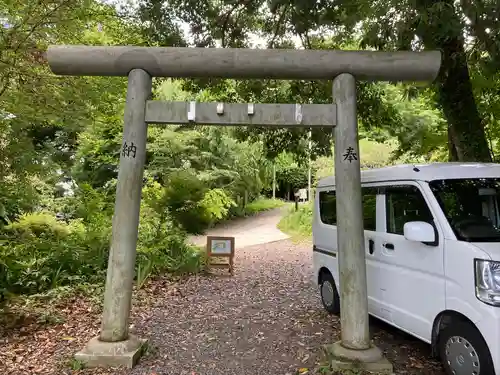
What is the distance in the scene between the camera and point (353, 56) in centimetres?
448

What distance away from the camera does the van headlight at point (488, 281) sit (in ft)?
10.5

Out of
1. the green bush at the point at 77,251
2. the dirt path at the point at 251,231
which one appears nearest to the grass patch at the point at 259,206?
the dirt path at the point at 251,231

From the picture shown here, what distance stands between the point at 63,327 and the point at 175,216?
9456mm

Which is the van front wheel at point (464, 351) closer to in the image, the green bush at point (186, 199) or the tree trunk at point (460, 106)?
the tree trunk at point (460, 106)

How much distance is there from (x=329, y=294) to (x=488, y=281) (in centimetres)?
308

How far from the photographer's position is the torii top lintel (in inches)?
176

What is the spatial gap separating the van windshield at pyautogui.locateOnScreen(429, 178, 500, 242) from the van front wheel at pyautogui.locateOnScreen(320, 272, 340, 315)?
8.07ft

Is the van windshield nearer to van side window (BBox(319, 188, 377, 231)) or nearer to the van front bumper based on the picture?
the van front bumper

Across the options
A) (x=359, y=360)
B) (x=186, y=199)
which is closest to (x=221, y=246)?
(x=359, y=360)

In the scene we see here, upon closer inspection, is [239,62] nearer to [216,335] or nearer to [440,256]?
[440,256]

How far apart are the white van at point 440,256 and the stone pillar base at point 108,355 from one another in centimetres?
275

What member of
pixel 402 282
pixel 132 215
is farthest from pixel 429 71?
pixel 132 215

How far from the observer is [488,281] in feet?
10.6

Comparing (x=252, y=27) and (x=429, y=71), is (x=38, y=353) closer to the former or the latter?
(x=429, y=71)
